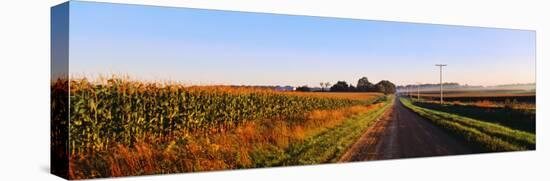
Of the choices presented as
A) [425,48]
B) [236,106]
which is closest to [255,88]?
[236,106]

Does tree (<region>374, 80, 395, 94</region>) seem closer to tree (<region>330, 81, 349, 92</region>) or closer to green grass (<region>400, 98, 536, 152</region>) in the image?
tree (<region>330, 81, 349, 92</region>)

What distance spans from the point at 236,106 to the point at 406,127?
146 inches

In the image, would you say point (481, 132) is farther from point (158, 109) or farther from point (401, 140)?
point (158, 109)

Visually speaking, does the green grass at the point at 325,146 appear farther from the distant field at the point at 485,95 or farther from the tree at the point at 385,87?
the distant field at the point at 485,95

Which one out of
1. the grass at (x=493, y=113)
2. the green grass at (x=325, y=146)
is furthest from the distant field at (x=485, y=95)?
the green grass at (x=325, y=146)

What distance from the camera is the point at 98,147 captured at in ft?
32.1

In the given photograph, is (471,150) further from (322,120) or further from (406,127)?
(322,120)

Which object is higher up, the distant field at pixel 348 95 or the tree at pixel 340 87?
the tree at pixel 340 87

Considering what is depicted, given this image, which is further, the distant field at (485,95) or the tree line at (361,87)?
the distant field at (485,95)

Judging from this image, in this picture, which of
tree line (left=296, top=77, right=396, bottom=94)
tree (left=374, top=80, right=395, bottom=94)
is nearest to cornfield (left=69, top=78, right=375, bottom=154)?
tree line (left=296, top=77, right=396, bottom=94)

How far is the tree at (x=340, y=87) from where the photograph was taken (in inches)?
486

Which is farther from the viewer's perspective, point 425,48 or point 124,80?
point 425,48

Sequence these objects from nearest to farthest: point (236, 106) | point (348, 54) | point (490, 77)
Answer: point (236, 106)
point (348, 54)
point (490, 77)

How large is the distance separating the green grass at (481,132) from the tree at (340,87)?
1829mm
